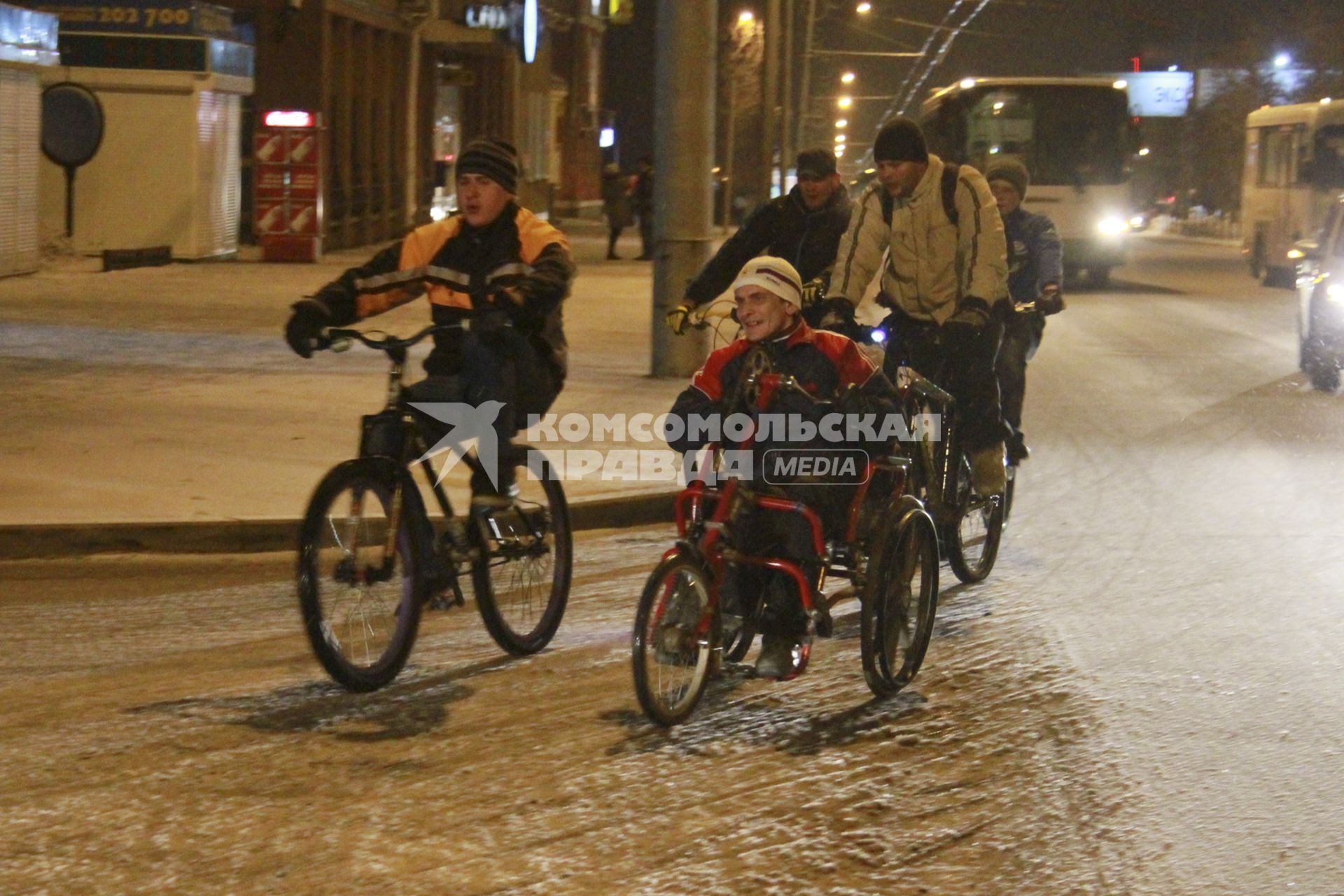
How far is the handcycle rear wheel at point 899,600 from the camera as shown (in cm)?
580

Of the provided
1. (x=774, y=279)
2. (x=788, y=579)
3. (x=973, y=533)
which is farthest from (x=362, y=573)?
(x=973, y=533)

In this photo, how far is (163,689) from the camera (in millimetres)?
5910

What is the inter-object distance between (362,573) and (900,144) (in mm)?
2913

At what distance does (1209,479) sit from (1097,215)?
19164mm

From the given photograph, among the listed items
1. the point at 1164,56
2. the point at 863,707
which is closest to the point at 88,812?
the point at 863,707

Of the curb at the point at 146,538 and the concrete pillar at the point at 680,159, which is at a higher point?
the concrete pillar at the point at 680,159

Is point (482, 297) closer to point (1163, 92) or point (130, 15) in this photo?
point (130, 15)

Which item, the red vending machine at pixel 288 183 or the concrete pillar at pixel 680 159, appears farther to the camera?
the red vending machine at pixel 288 183

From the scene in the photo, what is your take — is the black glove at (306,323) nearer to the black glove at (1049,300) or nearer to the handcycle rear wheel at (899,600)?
the handcycle rear wheel at (899,600)

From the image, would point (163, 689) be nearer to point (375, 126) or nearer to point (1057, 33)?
point (375, 126)

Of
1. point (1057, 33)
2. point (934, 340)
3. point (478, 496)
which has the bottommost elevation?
point (478, 496)

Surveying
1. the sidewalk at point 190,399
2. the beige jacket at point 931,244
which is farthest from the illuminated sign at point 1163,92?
the beige jacket at point 931,244

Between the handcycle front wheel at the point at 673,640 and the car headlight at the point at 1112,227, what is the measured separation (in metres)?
25.0

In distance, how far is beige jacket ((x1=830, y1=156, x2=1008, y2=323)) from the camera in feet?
24.4
